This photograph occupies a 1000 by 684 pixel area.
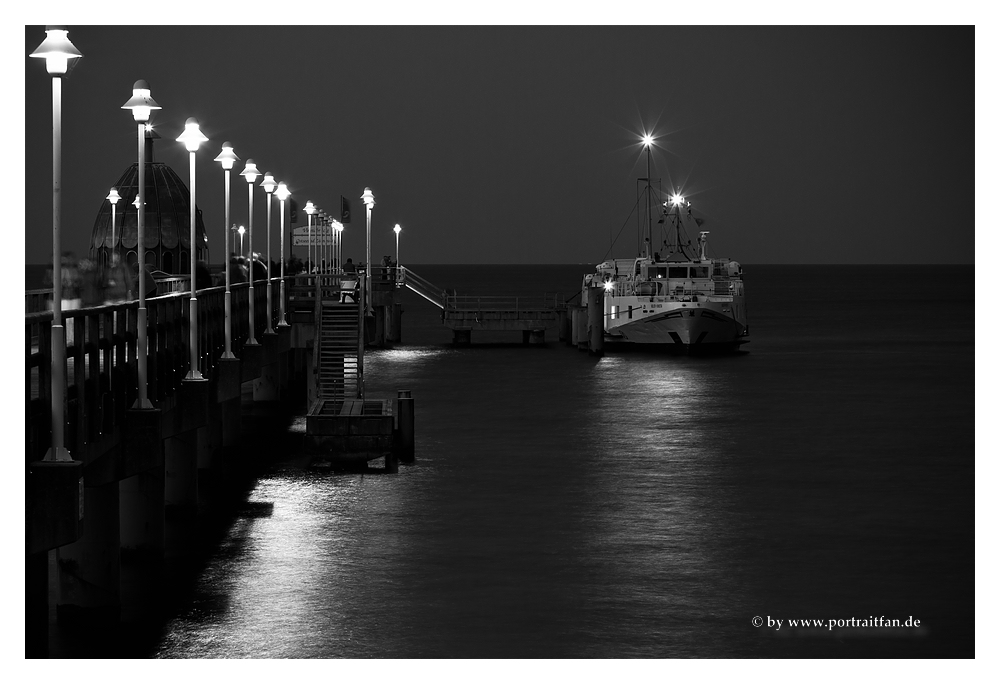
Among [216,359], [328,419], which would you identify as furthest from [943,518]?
[216,359]

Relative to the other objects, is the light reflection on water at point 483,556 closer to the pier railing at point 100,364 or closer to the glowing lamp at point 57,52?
the pier railing at point 100,364

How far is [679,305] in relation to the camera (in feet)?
240

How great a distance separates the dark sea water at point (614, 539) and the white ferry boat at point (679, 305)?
67.4 ft

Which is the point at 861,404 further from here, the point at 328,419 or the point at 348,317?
the point at 328,419

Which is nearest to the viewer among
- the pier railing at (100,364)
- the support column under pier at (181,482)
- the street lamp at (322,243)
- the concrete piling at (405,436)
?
the pier railing at (100,364)

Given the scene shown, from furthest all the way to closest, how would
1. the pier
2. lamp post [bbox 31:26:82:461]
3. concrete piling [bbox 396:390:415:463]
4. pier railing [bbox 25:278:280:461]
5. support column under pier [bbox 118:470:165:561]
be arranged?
1. concrete piling [bbox 396:390:415:463]
2. support column under pier [bbox 118:470:165:561]
3. pier railing [bbox 25:278:280:461]
4. the pier
5. lamp post [bbox 31:26:82:461]

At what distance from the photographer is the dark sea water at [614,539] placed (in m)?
20.1

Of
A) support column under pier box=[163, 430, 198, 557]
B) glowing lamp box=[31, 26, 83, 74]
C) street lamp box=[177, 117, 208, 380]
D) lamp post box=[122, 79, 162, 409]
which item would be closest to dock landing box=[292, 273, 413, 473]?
support column under pier box=[163, 430, 198, 557]

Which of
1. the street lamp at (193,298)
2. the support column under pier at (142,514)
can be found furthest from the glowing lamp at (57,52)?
the support column under pier at (142,514)

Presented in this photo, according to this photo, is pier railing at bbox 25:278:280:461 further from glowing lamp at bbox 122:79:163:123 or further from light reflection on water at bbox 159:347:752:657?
light reflection on water at bbox 159:347:752:657

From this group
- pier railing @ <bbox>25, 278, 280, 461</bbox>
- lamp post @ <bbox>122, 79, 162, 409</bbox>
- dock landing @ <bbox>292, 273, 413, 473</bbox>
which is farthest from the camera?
dock landing @ <bbox>292, 273, 413, 473</bbox>

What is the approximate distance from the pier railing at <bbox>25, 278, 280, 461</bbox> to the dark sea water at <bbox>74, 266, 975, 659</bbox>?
3.53 m

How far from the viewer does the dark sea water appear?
20.1 m

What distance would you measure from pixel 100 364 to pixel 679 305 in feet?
188
